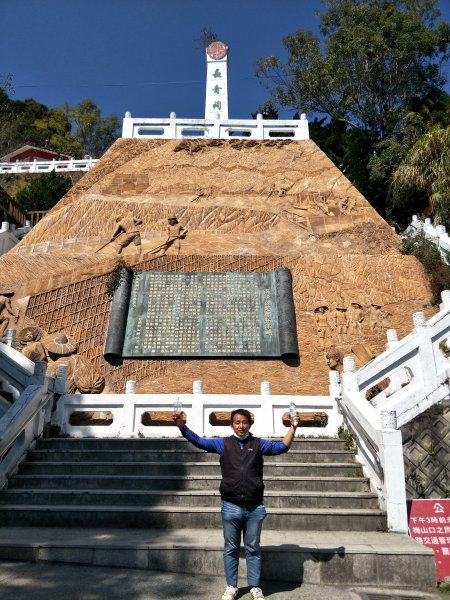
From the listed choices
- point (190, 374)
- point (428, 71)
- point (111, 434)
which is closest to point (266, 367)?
point (190, 374)

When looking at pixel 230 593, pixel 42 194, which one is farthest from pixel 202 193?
pixel 42 194

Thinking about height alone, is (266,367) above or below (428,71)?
below

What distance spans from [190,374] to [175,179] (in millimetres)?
6150

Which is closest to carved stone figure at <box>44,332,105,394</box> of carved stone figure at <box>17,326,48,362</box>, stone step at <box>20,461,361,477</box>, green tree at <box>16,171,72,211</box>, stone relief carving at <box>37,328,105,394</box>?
stone relief carving at <box>37,328,105,394</box>

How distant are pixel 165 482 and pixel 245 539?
2.17 meters

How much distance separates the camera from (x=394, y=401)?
6020mm

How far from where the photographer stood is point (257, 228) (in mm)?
12414

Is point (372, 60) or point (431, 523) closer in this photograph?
point (431, 523)

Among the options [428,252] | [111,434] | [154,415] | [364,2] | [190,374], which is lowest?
[111,434]

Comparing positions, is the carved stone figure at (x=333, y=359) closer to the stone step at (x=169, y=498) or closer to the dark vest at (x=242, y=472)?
the stone step at (x=169, y=498)

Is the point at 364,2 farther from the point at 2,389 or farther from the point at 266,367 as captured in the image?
the point at 2,389

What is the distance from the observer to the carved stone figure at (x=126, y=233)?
11.8m

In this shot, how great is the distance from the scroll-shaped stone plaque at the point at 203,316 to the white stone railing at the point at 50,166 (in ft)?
64.5

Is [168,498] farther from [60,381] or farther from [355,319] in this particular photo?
[355,319]
